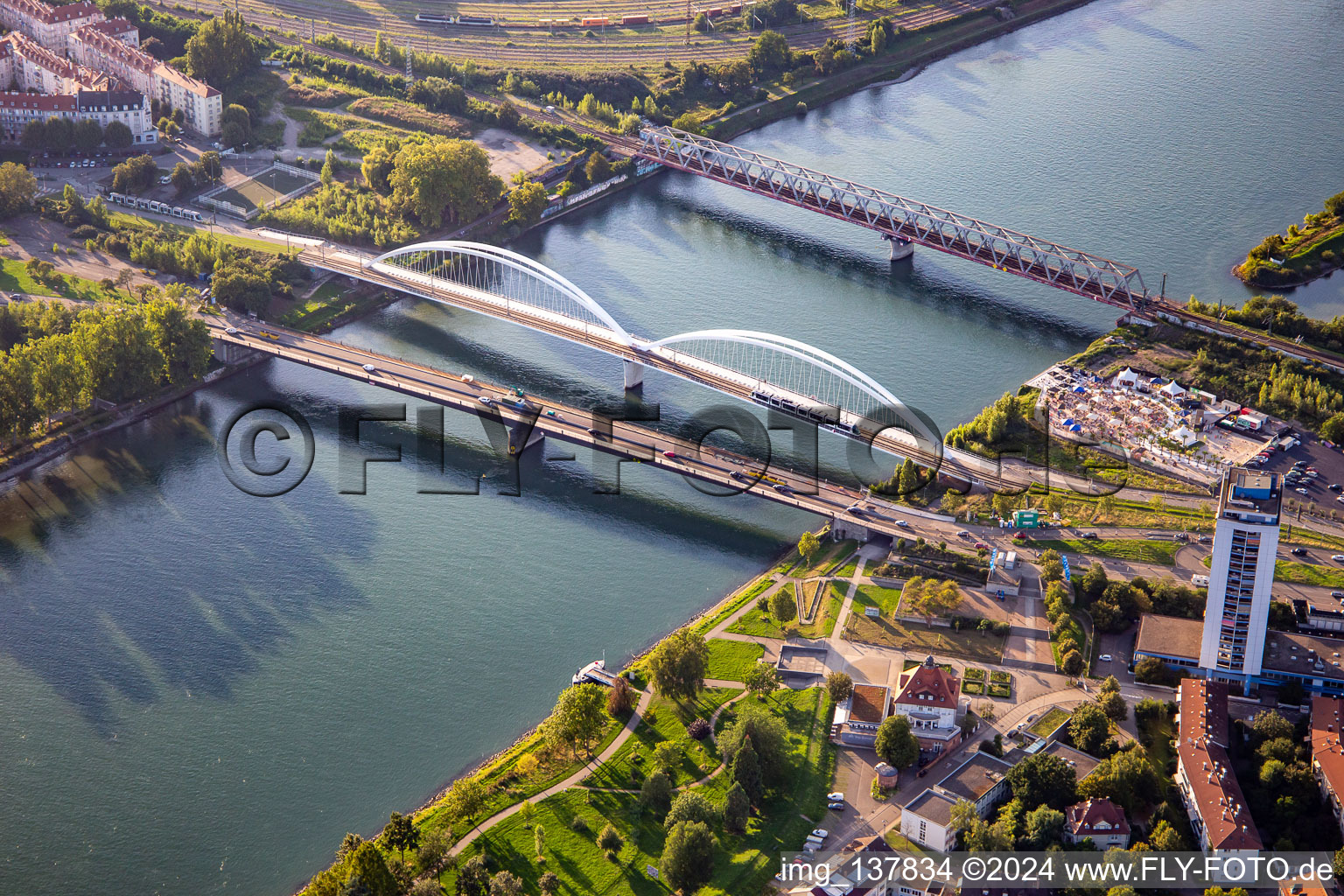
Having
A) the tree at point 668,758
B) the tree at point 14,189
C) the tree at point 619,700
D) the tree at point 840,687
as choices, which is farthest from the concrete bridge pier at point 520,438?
the tree at point 14,189

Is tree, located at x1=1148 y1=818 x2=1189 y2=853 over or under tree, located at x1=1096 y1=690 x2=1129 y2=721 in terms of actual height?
under

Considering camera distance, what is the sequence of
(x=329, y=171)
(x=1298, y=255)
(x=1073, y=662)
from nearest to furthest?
(x=1073, y=662)
(x=1298, y=255)
(x=329, y=171)

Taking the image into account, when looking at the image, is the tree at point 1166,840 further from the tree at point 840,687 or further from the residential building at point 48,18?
the residential building at point 48,18

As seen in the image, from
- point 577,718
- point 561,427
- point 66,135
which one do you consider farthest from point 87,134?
point 577,718

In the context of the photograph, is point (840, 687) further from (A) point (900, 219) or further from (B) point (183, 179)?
(B) point (183, 179)

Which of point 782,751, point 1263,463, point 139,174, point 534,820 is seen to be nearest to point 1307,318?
point 1263,463

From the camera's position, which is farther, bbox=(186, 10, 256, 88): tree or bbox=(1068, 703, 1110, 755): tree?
bbox=(186, 10, 256, 88): tree

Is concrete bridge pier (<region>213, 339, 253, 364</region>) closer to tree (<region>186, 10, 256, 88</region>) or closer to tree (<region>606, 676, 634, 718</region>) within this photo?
tree (<region>186, 10, 256, 88</region>)

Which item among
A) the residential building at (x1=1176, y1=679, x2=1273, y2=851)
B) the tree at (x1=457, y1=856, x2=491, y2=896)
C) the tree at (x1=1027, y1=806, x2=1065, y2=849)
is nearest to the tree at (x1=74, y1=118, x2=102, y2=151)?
the tree at (x1=457, y1=856, x2=491, y2=896)
